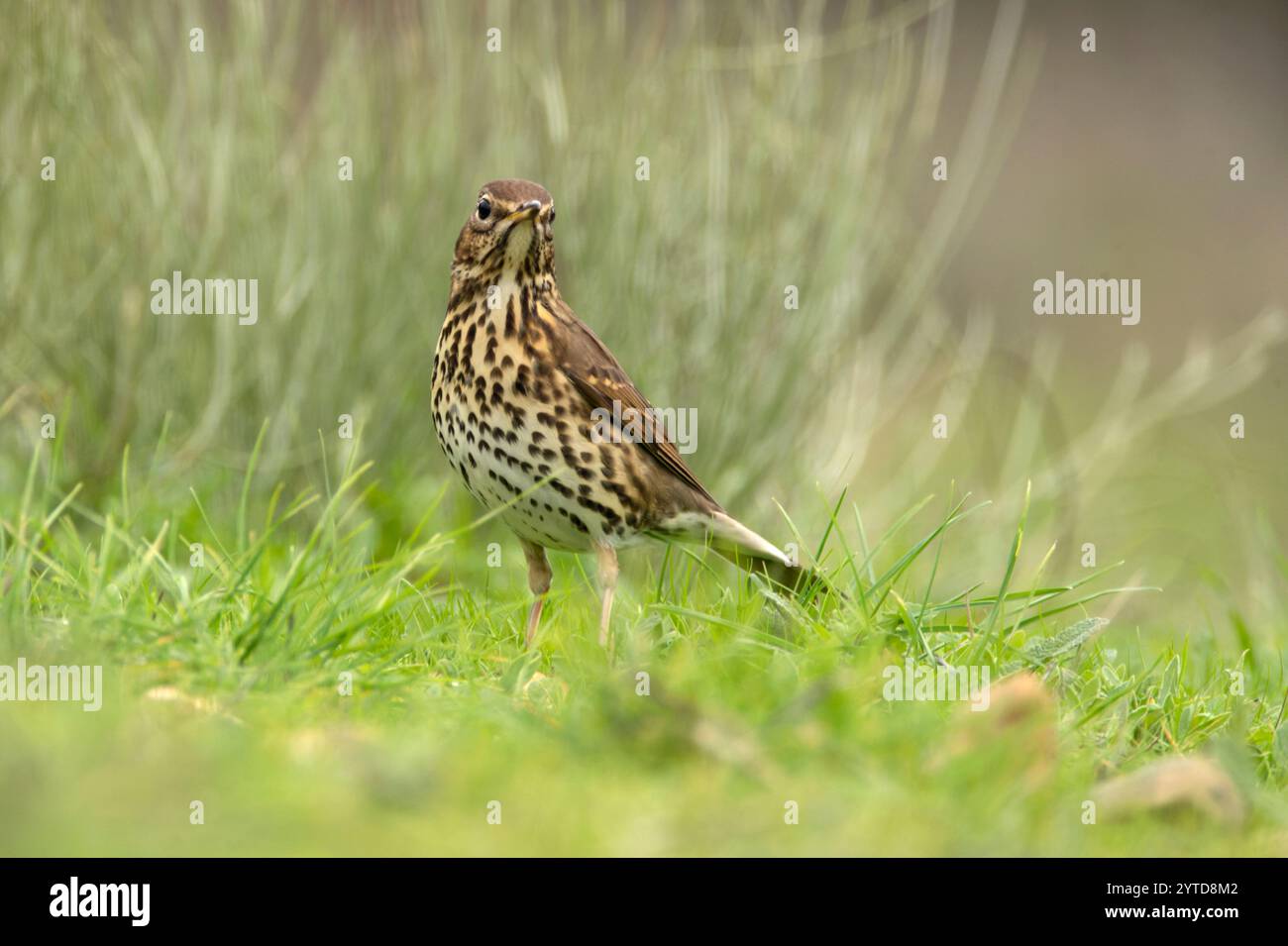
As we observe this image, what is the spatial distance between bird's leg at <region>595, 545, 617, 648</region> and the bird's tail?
39 cm

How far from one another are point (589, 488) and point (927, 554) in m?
3.37

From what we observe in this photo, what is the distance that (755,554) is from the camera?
16.1 feet

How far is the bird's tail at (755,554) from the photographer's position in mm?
4633

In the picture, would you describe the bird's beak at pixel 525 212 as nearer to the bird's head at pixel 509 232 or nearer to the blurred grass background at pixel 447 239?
the bird's head at pixel 509 232

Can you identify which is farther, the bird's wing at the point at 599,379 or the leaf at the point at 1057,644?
the bird's wing at the point at 599,379

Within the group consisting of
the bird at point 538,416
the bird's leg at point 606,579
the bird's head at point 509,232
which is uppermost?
the bird's head at point 509,232

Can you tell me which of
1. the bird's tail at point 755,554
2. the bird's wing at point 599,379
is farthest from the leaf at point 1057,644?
the bird's wing at point 599,379

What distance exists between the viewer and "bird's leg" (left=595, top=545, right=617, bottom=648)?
13.9ft

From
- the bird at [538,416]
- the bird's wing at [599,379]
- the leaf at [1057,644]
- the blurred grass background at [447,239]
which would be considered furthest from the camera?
the blurred grass background at [447,239]

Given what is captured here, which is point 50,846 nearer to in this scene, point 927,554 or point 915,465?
point 927,554

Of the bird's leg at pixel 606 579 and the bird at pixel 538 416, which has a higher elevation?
the bird at pixel 538 416

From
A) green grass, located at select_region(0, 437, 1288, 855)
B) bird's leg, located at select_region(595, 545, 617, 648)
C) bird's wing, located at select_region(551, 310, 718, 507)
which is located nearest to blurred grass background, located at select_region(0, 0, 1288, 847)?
bird's wing, located at select_region(551, 310, 718, 507)

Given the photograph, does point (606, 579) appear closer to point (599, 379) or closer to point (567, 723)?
point (599, 379)

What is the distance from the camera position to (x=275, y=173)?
22.1 ft
